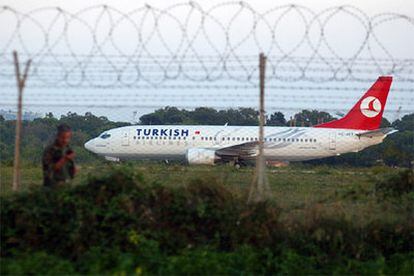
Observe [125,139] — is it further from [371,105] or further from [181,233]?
[181,233]

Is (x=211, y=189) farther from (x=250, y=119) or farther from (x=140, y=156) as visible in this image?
(x=250, y=119)

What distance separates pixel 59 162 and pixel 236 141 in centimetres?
3279

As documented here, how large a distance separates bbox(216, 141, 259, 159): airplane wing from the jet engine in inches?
56.1

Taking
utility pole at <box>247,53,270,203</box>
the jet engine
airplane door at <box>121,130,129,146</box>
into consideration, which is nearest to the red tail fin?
the jet engine

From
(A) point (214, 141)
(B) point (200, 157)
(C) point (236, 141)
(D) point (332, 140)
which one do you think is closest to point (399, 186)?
(B) point (200, 157)

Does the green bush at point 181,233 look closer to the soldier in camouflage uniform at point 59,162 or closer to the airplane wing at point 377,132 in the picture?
the soldier in camouflage uniform at point 59,162

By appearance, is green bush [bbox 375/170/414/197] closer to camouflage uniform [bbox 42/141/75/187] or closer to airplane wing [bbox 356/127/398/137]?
camouflage uniform [bbox 42/141/75/187]

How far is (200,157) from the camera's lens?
4106 centimetres

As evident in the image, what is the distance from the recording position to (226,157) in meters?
43.3

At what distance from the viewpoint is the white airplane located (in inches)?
1688

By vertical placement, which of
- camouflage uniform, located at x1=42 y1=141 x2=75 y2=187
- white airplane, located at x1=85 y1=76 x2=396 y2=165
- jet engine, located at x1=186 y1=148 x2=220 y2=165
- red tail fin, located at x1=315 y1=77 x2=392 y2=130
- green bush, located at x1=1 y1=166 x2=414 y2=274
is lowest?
green bush, located at x1=1 y1=166 x2=414 y2=274

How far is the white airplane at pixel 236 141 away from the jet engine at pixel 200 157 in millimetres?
749

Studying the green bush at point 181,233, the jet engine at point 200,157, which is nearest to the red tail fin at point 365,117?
the jet engine at point 200,157

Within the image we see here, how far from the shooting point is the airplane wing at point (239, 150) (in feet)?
141
